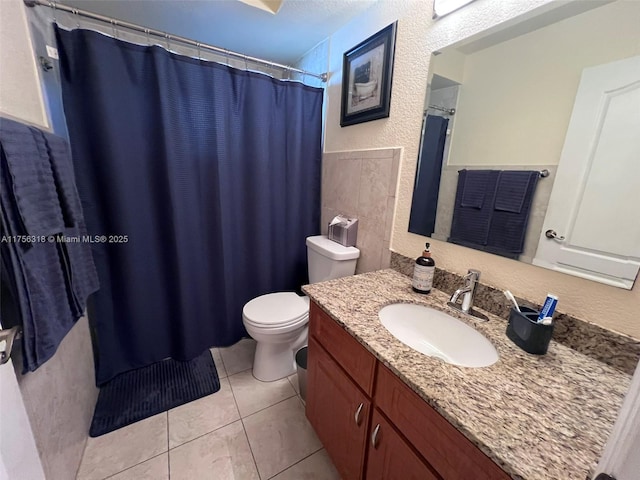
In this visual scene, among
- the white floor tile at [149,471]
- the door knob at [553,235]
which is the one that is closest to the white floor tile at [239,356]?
the white floor tile at [149,471]

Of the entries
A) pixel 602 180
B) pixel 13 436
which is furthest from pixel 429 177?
pixel 13 436

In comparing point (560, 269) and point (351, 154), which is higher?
point (351, 154)

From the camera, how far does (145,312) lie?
154cm

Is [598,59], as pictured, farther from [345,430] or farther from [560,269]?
[345,430]

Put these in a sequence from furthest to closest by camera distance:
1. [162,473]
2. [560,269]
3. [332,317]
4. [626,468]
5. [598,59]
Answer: [162,473], [332,317], [560,269], [598,59], [626,468]

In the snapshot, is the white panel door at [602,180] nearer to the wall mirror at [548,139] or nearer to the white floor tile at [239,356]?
the wall mirror at [548,139]

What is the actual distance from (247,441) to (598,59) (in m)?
1.93

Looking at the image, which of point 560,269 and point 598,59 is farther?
point 560,269

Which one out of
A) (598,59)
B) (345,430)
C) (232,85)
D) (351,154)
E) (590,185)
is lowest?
(345,430)

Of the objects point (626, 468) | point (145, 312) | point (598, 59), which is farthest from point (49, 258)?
point (598, 59)

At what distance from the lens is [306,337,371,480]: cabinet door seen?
885 mm

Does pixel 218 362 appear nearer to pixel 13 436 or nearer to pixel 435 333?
pixel 13 436

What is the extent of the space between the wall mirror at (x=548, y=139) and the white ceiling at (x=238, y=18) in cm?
75

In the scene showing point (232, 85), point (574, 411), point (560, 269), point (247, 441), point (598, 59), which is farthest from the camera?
point (232, 85)
